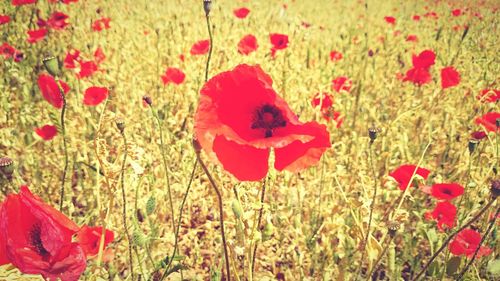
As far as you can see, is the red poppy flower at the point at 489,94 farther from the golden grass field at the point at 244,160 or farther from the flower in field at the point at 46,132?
the flower in field at the point at 46,132

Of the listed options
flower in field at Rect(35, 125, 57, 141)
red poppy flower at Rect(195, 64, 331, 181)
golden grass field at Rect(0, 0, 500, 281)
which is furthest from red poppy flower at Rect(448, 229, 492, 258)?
flower in field at Rect(35, 125, 57, 141)

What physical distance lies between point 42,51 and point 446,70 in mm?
3197

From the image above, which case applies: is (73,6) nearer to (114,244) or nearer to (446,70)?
(114,244)

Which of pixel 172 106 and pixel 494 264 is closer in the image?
pixel 494 264

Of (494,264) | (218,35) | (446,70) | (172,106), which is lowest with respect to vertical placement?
(494,264)

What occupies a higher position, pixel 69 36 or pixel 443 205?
pixel 69 36

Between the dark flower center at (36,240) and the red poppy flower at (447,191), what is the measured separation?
1217 mm

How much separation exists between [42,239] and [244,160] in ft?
1.28

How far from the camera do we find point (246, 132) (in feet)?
2.56

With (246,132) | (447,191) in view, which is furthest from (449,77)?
(246,132)

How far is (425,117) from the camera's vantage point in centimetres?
249

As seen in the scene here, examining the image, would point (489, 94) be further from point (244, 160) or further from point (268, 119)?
point (244, 160)

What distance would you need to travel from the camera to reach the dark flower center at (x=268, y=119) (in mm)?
806

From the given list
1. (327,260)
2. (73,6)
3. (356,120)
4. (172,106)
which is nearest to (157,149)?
(172,106)
